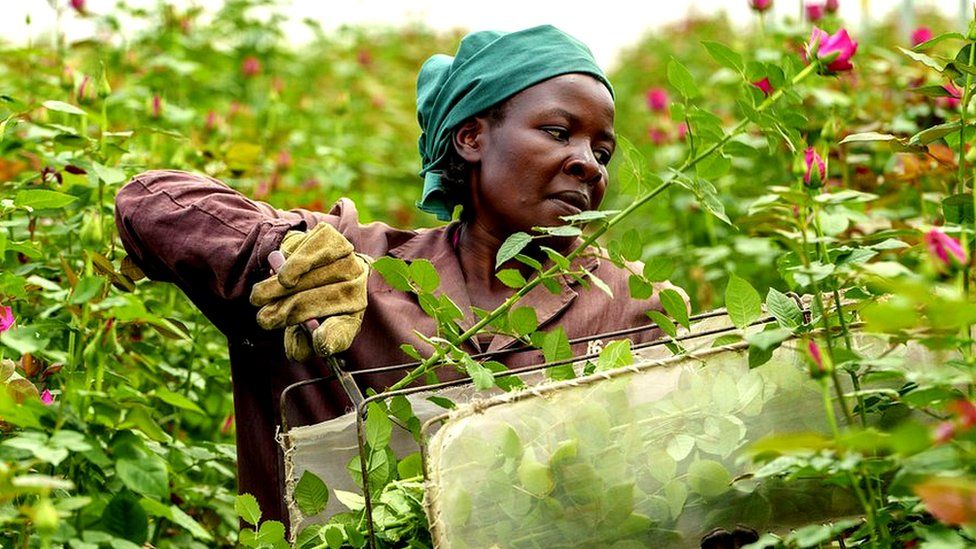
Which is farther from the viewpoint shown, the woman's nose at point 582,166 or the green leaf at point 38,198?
the woman's nose at point 582,166

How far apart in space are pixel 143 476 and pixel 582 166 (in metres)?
1.00

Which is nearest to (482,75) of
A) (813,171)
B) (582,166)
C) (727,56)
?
(582,166)

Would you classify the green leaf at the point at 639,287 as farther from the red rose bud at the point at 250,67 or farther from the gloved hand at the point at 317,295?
the red rose bud at the point at 250,67

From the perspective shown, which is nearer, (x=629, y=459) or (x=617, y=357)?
(x=629, y=459)

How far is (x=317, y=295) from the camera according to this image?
1841mm

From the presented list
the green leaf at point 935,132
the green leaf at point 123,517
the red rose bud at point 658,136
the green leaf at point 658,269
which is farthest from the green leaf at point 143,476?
the red rose bud at point 658,136

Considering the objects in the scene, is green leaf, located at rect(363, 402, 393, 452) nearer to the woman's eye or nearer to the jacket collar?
the jacket collar

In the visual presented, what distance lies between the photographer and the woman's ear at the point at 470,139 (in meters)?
2.32

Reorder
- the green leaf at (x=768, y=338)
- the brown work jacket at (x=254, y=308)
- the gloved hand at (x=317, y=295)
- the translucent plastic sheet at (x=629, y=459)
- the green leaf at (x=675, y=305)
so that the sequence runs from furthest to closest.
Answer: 1. the brown work jacket at (x=254, y=308)
2. the gloved hand at (x=317, y=295)
3. the green leaf at (x=675, y=305)
4. the translucent plastic sheet at (x=629, y=459)
5. the green leaf at (x=768, y=338)

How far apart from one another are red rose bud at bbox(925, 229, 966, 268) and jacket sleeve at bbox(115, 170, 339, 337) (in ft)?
3.56

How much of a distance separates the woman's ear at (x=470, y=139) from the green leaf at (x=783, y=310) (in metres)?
0.81

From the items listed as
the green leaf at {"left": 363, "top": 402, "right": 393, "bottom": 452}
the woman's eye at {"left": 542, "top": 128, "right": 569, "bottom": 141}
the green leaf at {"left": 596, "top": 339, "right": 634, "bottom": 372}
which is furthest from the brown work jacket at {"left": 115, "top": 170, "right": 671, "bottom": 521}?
the green leaf at {"left": 596, "top": 339, "right": 634, "bottom": 372}

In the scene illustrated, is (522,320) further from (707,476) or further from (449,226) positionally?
(449,226)

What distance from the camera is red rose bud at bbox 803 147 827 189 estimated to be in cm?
149
